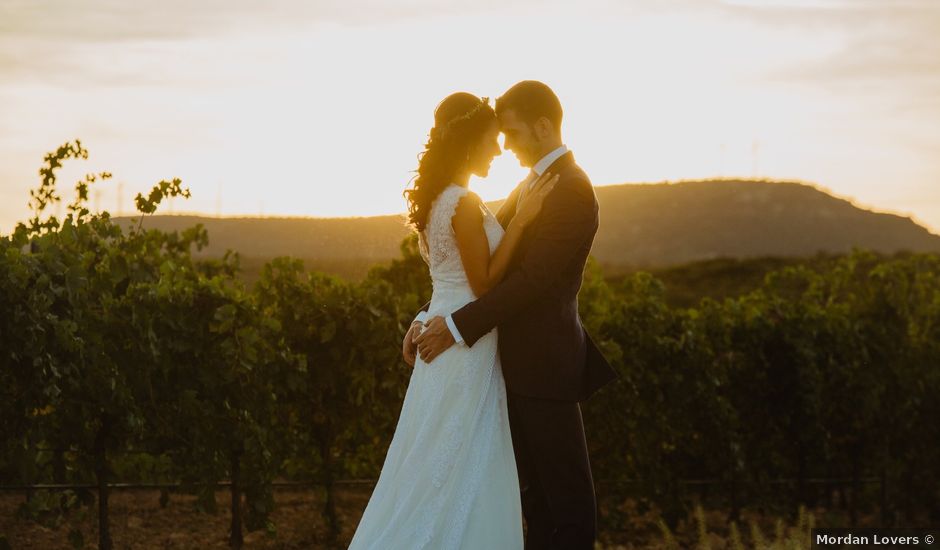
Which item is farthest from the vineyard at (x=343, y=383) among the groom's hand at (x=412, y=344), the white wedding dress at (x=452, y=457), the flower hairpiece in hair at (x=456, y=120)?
the flower hairpiece in hair at (x=456, y=120)

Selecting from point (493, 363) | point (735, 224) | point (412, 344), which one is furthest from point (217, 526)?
point (735, 224)

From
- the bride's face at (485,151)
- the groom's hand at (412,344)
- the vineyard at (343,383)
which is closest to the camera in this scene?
the bride's face at (485,151)

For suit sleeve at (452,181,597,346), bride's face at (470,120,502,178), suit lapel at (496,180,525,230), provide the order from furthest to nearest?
suit lapel at (496,180,525,230)
bride's face at (470,120,502,178)
suit sleeve at (452,181,597,346)

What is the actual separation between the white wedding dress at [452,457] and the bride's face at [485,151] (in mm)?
133

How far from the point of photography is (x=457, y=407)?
4434mm

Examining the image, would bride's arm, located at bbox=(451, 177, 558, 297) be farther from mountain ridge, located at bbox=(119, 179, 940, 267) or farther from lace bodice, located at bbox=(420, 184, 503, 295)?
mountain ridge, located at bbox=(119, 179, 940, 267)

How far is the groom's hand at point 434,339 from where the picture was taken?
14.5ft

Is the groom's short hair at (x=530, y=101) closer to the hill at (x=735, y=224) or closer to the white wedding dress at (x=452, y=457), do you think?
the white wedding dress at (x=452, y=457)

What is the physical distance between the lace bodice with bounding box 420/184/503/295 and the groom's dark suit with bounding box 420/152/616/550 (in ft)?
0.53

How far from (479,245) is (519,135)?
521 mm

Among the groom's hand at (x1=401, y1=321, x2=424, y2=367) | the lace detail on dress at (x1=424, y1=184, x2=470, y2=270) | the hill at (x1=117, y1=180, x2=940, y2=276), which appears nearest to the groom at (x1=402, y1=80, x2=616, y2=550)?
the groom's hand at (x1=401, y1=321, x2=424, y2=367)

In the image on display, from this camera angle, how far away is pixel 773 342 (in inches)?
396

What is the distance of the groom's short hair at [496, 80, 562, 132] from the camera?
14.9 feet

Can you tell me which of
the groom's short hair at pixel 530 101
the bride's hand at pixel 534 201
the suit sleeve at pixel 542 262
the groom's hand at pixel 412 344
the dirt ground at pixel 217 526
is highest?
the groom's short hair at pixel 530 101
